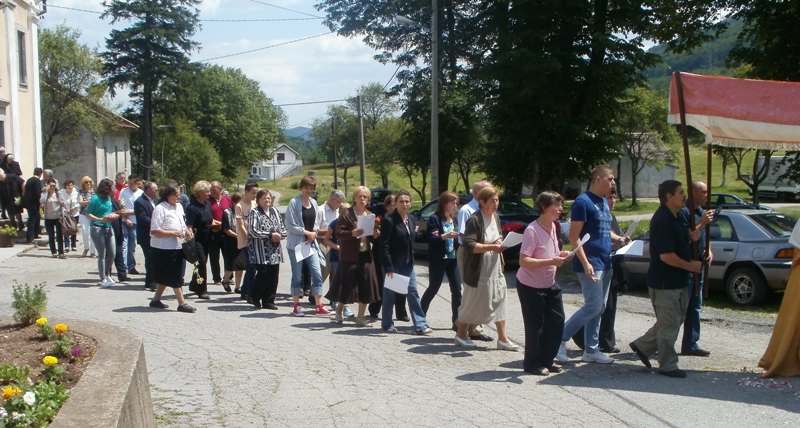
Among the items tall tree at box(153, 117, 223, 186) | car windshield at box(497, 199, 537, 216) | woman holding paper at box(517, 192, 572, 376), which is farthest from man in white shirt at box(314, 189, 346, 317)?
tall tree at box(153, 117, 223, 186)

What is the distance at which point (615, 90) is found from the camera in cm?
2344

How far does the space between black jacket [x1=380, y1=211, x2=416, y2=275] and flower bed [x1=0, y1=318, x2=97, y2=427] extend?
3830 mm

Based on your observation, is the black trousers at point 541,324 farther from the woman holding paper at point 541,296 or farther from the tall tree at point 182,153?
the tall tree at point 182,153

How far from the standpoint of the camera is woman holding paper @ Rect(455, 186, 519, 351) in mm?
8203

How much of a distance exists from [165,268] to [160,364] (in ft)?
9.78

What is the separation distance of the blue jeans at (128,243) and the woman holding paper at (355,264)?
547 cm

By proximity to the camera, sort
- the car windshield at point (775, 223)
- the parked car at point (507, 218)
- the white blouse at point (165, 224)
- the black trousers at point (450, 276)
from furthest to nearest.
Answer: the parked car at point (507, 218), the car windshield at point (775, 223), the white blouse at point (165, 224), the black trousers at point (450, 276)

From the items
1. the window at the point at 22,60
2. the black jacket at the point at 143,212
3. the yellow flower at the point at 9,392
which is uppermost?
the window at the point at 22,60

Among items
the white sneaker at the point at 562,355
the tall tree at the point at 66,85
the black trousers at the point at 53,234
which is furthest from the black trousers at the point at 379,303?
the tall tree at the point at 66,85

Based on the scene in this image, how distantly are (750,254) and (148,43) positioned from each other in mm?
42225

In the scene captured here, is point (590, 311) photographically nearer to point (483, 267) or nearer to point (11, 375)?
point (483, 267)

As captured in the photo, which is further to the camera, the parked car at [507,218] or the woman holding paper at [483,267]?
the parked car at [507,218]

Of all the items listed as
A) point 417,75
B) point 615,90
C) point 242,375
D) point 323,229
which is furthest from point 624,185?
point 242,375

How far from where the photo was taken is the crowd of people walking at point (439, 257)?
24.5ft
